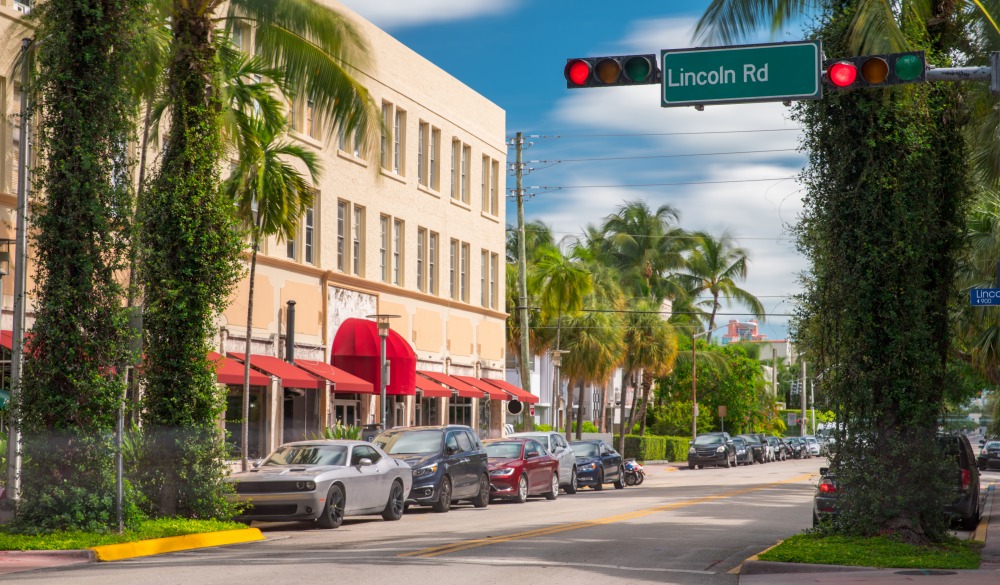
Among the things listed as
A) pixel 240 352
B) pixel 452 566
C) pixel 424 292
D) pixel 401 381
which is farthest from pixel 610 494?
pixel 452 566

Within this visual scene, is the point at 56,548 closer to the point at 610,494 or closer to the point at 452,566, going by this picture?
the point at 452,566

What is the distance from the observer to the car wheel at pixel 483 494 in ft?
82.7

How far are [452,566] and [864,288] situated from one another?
5779mm

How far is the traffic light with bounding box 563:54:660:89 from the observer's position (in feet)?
40.4

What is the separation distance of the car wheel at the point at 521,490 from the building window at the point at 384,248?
13.7 m

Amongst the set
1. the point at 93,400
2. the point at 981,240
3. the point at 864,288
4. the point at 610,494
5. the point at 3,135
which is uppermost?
the point at 3,135

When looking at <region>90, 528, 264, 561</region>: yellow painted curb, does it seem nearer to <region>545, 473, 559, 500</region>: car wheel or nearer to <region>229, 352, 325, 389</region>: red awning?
<region>545, 473, 559, 500</region>: car wheel

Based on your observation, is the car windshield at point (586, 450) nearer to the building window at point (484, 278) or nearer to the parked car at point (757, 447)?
the building window at point (484, 278)

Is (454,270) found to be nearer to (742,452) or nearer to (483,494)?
(483,494)

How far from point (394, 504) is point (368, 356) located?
15.6 metres

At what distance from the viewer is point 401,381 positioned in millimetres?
36750

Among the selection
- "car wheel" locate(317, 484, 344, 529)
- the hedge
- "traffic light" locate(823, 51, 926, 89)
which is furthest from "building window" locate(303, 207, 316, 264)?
the hedge

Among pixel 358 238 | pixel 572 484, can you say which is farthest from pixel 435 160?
pixel 572 484

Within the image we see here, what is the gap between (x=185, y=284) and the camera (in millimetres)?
17391
